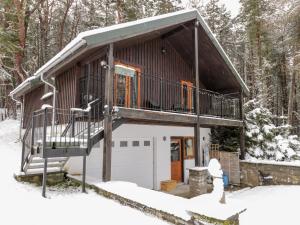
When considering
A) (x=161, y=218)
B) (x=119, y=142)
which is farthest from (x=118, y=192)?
(x=119, y=142)

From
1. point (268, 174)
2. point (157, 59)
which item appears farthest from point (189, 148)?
point (157, 59)

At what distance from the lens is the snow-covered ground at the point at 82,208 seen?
427cm

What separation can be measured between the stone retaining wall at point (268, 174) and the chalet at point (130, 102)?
2171 millimetres

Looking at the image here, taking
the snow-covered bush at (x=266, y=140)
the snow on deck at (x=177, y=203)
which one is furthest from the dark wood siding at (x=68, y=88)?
the snow-covered bush at (x=266, y=140)

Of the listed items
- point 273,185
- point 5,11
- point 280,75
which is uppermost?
point 5,11

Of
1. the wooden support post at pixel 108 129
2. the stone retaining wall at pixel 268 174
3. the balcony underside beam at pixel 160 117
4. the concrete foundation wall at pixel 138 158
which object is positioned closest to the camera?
the wooden support post at pixel 108 129

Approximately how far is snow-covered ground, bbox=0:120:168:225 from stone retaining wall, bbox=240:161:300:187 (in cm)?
736

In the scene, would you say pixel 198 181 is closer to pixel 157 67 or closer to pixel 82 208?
pixel 82 208

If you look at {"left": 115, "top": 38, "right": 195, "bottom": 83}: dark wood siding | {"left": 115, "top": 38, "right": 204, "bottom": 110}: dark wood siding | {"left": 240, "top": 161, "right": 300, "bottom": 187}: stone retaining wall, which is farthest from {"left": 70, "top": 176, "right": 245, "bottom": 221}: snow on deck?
{"left": 240, "top": 161, "right": 300, "bottom": 187}: stone retaining wall

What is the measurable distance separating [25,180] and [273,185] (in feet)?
29.9

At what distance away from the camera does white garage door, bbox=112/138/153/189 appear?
8820 mm

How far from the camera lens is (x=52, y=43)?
23.4 metres

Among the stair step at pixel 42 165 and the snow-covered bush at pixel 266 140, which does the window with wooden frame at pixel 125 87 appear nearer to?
the stair step at pixel 42 165

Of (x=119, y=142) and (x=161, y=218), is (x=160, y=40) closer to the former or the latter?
(x=119, y=142)
